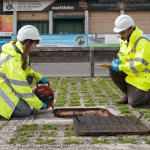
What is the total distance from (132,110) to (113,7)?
19862 mm

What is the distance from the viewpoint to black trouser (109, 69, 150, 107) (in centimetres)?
478

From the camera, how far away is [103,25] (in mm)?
23453

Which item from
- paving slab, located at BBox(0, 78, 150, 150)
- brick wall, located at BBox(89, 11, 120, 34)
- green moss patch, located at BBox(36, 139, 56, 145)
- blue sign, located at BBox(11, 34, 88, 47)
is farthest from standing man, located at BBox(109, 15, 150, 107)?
brick wall, located at BBox(89, 11, 120, 34)

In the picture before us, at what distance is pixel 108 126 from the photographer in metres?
3.44

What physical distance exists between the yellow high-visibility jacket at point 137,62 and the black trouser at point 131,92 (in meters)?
0.09

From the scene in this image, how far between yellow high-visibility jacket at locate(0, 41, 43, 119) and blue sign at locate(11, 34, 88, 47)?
480 inches

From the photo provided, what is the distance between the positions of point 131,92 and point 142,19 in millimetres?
19900

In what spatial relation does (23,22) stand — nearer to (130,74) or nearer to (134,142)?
(130,74)

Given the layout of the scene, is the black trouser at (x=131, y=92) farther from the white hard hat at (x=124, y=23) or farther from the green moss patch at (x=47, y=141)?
the green moss patch at (x=47, y=141)

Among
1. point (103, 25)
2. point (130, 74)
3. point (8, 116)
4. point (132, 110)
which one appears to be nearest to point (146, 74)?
point (130, 74)

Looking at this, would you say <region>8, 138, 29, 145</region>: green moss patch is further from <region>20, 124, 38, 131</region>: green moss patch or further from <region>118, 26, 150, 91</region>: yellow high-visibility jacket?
<region>118, 26, 150, 91</region>: yellow high-visibility jacket

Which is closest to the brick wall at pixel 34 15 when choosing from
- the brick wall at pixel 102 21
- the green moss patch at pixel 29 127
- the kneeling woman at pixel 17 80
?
the brick wall at pixel 102 21

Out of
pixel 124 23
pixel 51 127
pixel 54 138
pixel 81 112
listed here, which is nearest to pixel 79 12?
pixel 124 23

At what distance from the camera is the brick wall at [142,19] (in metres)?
23.5
